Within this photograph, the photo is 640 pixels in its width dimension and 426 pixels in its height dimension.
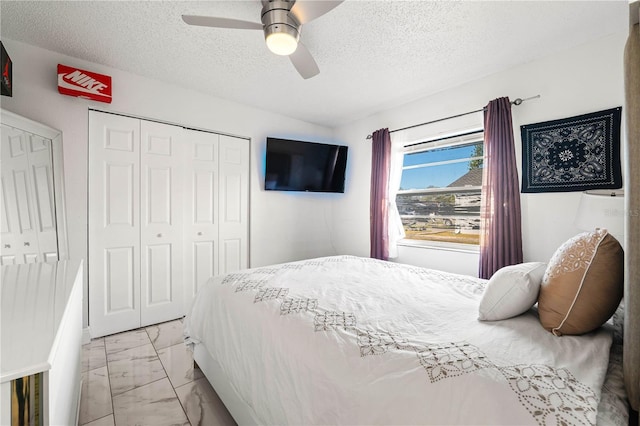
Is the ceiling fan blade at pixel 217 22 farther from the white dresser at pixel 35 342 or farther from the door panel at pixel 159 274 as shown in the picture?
the door panel at pixel 159 274

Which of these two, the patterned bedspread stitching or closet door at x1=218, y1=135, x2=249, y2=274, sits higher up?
closet door at x1=218, y1=135, x2=249, y2=274

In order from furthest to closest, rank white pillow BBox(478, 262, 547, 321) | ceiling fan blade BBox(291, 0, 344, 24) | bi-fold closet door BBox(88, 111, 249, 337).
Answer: bi-fold closet door BBox(88, 111, 249, 337) → ceiling fan blade BBox(291, 0, 344, 24) → white pillow BBox(478, 262, 547, 321)

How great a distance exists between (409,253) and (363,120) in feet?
6.64

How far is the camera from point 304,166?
392 cm

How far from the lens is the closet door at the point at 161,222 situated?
9.41ft

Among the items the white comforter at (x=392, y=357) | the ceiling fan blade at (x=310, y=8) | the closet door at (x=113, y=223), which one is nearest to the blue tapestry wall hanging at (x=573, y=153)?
the white comforter at (x=392, y=357)

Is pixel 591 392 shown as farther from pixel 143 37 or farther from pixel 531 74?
pixel 143 37

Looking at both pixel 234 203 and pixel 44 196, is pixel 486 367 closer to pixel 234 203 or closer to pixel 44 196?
pixel 44 196

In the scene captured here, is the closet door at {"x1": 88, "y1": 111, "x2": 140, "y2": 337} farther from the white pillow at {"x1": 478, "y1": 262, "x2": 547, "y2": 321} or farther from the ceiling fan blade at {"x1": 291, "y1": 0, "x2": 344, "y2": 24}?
the white pillow at {"x1": 478, "y1": 262, "x2": 547, "y2": 321}

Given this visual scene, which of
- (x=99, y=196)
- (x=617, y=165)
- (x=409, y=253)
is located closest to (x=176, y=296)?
(x=99, y=196)

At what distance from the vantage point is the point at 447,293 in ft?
5.52

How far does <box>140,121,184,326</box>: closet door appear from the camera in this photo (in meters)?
2.87

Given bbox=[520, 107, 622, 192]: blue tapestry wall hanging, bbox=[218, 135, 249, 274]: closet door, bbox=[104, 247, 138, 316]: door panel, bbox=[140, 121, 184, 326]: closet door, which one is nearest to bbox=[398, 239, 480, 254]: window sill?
bbox=[520, 107, 622, 192]: blue tapestry wall hanging

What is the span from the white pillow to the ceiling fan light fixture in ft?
5.65
